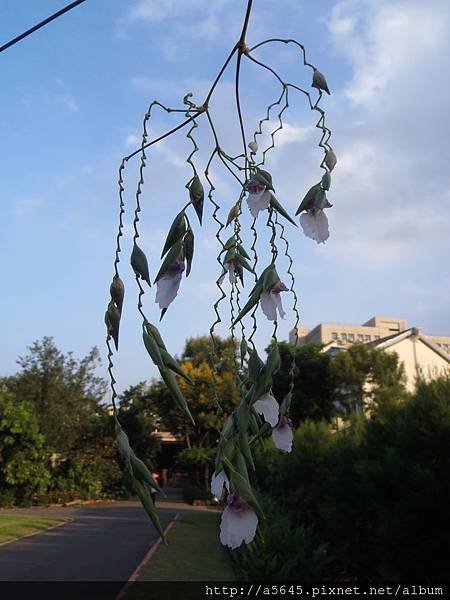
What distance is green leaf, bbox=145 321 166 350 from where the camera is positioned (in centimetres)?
71

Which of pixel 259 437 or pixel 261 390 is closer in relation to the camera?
pixel 261 390

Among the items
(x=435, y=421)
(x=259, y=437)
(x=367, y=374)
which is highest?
(x=367, y=374)

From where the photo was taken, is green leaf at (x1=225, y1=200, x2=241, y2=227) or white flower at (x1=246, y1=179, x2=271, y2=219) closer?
white flower at (x1=246, y1=179, x2=271, y2=219)

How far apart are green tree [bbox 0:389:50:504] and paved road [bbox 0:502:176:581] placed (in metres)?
6.06

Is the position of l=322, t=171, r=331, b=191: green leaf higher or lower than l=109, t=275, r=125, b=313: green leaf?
higher

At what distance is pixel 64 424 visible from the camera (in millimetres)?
25016

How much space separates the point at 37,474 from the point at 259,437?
23.6 metres

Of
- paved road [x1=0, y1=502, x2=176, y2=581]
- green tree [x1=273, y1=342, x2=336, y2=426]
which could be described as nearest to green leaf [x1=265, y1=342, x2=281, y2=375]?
paved road [x1=0, y1=502, x2=176, y2=581]

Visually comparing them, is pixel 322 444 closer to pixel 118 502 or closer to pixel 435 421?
pixel 435 421

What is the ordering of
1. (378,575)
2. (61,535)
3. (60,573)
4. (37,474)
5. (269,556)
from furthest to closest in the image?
(37,474)
(61,535)
(60,573)
(378,575)
(269,556)

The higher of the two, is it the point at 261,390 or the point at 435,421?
the point at 435,421

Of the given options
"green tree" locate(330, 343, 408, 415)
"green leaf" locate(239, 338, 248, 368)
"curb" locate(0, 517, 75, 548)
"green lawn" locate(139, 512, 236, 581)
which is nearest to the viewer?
"green leaf" locate(239, 338, 248, 368)

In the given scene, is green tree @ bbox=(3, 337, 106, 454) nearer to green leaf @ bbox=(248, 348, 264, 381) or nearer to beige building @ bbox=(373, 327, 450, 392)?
beige building @ bbox=(373, 327, 450, 392)

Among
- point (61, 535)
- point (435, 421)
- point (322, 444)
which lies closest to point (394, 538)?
point (435, 421)
